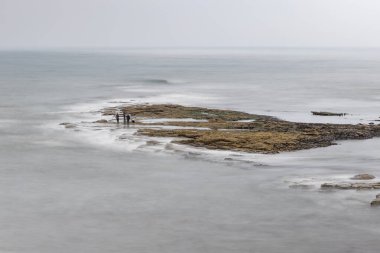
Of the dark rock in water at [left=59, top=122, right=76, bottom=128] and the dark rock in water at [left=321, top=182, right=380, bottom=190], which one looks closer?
the dark rock in water at [left=321, top=182, right=380, bottom=190]

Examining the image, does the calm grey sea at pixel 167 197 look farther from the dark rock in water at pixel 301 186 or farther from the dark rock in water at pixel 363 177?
the dark rock in water at pixel 363 177

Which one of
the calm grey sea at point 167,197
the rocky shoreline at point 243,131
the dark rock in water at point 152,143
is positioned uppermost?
the rocky shoreline at point 243,131

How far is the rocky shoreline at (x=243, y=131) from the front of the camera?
6150 centimetres

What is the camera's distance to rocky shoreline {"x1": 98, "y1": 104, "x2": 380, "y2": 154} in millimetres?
61500

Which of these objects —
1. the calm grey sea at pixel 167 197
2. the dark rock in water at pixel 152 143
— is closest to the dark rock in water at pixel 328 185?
the calm grey sea at pixel 167 197

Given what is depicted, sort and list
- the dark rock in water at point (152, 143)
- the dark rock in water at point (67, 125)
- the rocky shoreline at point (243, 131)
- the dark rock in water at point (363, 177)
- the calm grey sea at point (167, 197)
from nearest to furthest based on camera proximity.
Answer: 1. the calm grey sea at point (167, 197)
2. the dark rock in water at point (363, 177)
3. the rocky shoreline at point (243, 131)
4. the dark rock in water at point (152, 143)
5. the dark rock in water at point (67, 125)

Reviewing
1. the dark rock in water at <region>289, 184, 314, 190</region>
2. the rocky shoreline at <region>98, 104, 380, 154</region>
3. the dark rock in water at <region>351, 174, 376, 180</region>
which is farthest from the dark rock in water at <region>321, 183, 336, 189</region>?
the rocky shoreline at <region>98, 104, 380, 154</region>

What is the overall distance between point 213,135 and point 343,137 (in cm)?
1388

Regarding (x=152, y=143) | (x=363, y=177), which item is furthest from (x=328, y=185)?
(x=152, y=143)

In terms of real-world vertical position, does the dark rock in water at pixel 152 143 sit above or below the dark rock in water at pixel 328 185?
above

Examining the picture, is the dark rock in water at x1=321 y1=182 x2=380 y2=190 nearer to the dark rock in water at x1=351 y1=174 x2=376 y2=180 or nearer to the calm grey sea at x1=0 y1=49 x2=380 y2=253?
the calm grey sea at x1=0 y1=49 x2=380 y2=253

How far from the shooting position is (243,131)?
69.6 m

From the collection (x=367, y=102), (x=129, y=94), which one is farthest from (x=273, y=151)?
(x=129, y=94)

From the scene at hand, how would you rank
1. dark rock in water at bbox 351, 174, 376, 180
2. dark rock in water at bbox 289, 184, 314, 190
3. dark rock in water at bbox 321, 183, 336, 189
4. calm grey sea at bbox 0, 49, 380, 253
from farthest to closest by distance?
Answer: 1. dark rock in water at bbox 351, 174, 376, 180
2. dark rock in water at bbox 289, 184, 314, 190
3. dark rock in water at bbox 321, 183, 336, 189
4. calm grey sea at bbox 0, 49, 380, 253
